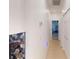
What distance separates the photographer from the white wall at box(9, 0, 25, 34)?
1.91 m

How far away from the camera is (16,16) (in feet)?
6.92

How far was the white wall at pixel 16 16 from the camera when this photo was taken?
6.28 ft

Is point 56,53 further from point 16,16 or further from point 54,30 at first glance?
point 54,30

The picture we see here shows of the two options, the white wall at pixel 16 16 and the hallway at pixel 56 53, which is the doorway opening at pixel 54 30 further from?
the white wall at pixel 16 16

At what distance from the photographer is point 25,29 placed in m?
2.48

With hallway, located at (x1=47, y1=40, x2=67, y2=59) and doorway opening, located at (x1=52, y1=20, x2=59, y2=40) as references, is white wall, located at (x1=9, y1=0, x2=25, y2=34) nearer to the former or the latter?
hallway, located at (x1=47, y1=40, x2=67, y2=59)

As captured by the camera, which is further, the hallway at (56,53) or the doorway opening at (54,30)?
the doorway opening at (54,30)

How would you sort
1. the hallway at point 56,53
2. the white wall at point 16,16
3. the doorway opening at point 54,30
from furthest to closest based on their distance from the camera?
the doorway opening at point 54,30
the hallway at point 56,53
the white wall at point 16,16

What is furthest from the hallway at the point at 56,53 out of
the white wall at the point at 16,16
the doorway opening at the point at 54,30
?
the doorway opening at the point at 54,30

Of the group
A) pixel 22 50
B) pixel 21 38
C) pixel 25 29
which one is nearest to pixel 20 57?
pixel 22 50
